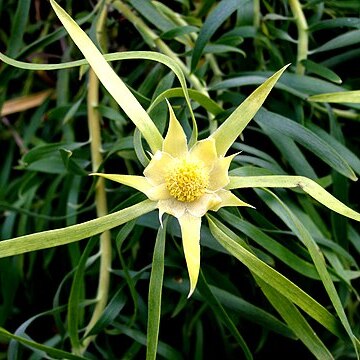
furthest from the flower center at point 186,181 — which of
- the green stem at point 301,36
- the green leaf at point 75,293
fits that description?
the green stem at point 301,36

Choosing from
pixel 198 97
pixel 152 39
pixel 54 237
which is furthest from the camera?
pixel 152 39

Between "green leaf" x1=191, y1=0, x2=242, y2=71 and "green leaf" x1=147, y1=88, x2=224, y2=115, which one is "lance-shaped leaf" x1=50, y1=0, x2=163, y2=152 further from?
"green leaf" x1=191, y1=0, x2=242, y2=71

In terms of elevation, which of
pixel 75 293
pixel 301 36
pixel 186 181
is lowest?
pixel 75 293

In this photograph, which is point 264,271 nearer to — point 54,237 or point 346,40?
point 54,237

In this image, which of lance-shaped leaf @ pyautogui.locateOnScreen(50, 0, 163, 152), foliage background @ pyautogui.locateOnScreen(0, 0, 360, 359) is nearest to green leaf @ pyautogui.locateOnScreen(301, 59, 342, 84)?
foliage background @ pyautogui.locateOnScreen(0, 0, 360, 359)

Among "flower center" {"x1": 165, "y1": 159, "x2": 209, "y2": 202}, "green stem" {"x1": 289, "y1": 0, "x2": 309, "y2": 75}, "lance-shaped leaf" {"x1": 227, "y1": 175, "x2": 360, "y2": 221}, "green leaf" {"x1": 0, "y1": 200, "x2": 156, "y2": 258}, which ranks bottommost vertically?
"green leaf" {"x1": 0, "y1": 200, "x2": 156, "y2": 258}

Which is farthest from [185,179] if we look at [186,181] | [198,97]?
[198,97]

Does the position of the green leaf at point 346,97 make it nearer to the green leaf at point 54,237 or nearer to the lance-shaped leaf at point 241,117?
the lance-shaped leaf at point 241,117

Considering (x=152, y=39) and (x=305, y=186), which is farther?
(x=152, y=39)

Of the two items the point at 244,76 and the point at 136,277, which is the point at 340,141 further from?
the point at 136,277
